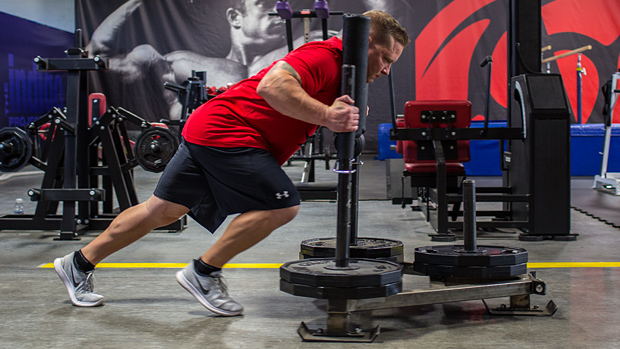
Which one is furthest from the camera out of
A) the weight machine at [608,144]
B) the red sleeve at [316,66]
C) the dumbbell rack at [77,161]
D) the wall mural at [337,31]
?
the wall mural at [337,31]

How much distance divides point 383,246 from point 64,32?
1120cm

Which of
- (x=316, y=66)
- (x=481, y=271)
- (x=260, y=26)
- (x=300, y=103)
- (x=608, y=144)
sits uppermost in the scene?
(x=260, y=26)

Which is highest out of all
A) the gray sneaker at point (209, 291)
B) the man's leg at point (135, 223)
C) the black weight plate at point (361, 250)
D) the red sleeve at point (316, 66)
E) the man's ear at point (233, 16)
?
the man's ear at point (233, 16)

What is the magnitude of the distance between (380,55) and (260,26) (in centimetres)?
1061

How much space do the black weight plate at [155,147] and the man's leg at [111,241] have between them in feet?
5.28

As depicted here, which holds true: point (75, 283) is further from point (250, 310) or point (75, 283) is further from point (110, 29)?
point (110, 29)

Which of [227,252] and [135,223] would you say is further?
[135,223]

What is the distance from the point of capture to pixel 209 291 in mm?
2305

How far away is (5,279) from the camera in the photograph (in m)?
2.92

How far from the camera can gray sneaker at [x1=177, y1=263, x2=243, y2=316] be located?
2295 mm

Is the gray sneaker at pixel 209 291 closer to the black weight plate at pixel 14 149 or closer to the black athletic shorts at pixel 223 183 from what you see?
the black athletic shorts at pixel 223 183

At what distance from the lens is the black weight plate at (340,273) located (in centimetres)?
189

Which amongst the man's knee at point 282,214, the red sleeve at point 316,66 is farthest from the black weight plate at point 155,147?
the red sleeve at point 316,66

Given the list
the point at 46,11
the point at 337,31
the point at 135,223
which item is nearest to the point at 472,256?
the point at 135,223
